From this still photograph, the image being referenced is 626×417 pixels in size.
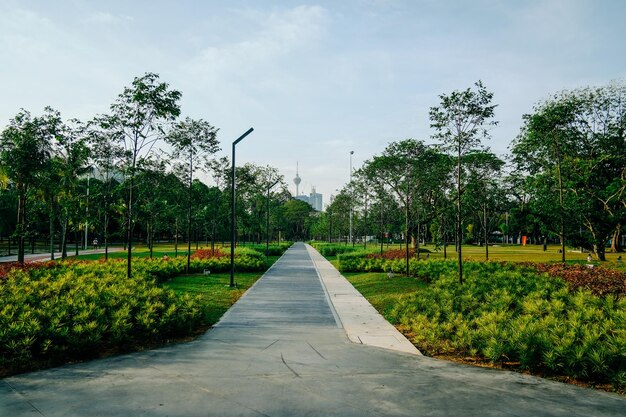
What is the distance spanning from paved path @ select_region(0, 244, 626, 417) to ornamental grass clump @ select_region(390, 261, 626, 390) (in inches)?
19.5

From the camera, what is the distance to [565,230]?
29.4m

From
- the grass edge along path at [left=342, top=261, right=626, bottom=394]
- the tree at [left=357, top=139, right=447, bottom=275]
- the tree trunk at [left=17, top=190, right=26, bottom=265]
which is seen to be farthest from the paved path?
the tree at [left=357, top=139, right=447, bottom=275]

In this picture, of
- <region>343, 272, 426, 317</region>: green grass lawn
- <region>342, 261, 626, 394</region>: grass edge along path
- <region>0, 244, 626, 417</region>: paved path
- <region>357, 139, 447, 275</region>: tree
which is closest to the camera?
<region>0, 244, 626, 417</region>: paved path

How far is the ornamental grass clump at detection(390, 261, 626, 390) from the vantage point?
633 centimetres

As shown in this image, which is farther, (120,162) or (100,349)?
(120,162)

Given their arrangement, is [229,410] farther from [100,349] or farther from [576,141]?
[576,141]

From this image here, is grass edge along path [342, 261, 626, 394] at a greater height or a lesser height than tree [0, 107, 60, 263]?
lesser

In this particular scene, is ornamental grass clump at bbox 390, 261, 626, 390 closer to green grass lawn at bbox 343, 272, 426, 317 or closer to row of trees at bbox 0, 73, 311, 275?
green grass lawn at bbox 343, 272, 426, 317

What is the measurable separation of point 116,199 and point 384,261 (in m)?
15.2

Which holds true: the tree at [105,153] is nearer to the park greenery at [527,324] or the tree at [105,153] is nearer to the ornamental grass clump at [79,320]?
the ornamental grass clump at [79,320]

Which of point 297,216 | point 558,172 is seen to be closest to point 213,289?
point 558,172

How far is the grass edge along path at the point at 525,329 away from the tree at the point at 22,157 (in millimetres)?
18583

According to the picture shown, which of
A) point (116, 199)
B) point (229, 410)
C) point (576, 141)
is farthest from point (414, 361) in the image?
point (576, 141)

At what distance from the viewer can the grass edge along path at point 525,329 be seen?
249 inches
